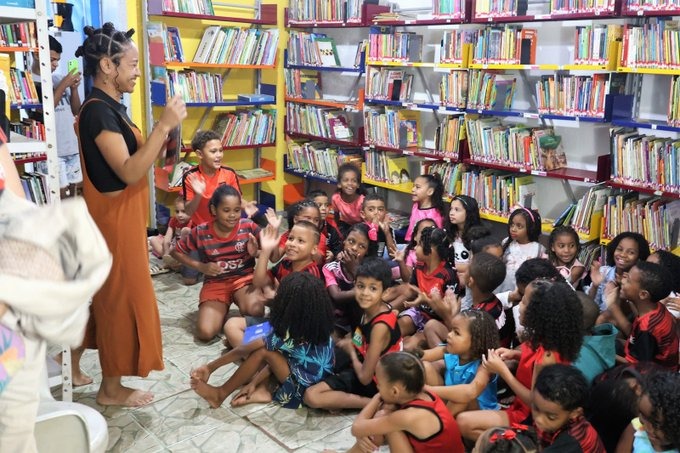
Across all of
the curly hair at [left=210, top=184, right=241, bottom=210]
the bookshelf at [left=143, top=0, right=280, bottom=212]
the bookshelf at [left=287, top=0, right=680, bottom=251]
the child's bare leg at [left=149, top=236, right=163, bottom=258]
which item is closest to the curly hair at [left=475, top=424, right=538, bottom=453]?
the curly hair at [left=210, top=184, right=241, bottom=210]

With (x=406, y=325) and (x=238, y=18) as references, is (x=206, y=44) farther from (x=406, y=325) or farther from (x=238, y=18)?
(x=406, y=325)

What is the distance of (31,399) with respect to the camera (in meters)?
1.03

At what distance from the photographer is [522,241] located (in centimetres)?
374

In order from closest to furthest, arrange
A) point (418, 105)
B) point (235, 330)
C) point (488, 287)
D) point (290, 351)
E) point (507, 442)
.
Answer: point (507, 442), point (290, 351), point (488, 287), point (235, 330), point (418, 105)

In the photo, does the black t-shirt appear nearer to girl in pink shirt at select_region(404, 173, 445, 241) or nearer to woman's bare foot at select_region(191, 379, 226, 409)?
woman's bare foot at select_region(191, 379, 226, 409)

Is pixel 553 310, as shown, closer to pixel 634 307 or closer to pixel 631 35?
pixel 634 307

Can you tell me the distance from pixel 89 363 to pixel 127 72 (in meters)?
1.56

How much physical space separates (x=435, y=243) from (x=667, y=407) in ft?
5.90

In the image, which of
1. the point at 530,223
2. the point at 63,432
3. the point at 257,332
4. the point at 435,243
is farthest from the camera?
the point at 530,223

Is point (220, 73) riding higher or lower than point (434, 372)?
higher

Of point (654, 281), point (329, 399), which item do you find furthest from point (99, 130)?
point (654, 281)

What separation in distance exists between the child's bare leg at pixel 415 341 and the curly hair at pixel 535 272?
22.5 inches

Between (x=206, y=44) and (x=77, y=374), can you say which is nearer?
(x=77, y=374)

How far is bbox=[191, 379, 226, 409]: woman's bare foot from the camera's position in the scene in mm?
2721
